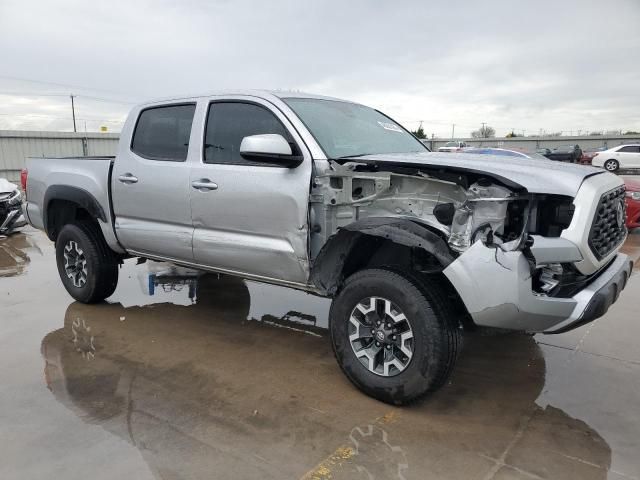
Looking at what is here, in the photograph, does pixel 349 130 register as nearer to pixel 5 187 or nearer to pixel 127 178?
pixel 127 178

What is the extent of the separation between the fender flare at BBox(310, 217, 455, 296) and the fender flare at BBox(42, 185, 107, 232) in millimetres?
2561

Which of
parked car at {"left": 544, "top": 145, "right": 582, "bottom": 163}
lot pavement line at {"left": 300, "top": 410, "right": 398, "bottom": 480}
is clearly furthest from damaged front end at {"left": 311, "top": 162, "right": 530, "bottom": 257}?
parked car at {"left": 544, "top": 145, "right": 582, "bottom": 163}

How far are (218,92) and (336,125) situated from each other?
3.49ft

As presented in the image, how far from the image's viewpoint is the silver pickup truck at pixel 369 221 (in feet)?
9.50

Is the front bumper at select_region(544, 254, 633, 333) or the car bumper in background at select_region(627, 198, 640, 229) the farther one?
the car bumper in background at select_region(627, 198, 640, 229)

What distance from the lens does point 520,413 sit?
328cm

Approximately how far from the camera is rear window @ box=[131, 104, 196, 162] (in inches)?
176

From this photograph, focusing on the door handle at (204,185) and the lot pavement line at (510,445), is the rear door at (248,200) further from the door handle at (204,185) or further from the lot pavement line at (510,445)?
the lot pavement line at (510,445)

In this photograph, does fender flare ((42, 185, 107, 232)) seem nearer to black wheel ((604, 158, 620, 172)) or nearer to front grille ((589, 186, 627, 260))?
front grille ((589, 186, 627, 260))

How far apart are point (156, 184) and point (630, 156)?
27.3m

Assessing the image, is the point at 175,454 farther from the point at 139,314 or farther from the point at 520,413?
the point at 139,314

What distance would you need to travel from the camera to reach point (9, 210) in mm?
9875

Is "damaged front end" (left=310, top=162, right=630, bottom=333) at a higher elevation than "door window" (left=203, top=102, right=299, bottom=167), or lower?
lower

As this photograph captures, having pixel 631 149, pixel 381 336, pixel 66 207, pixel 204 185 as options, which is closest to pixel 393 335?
pixel 381 336
